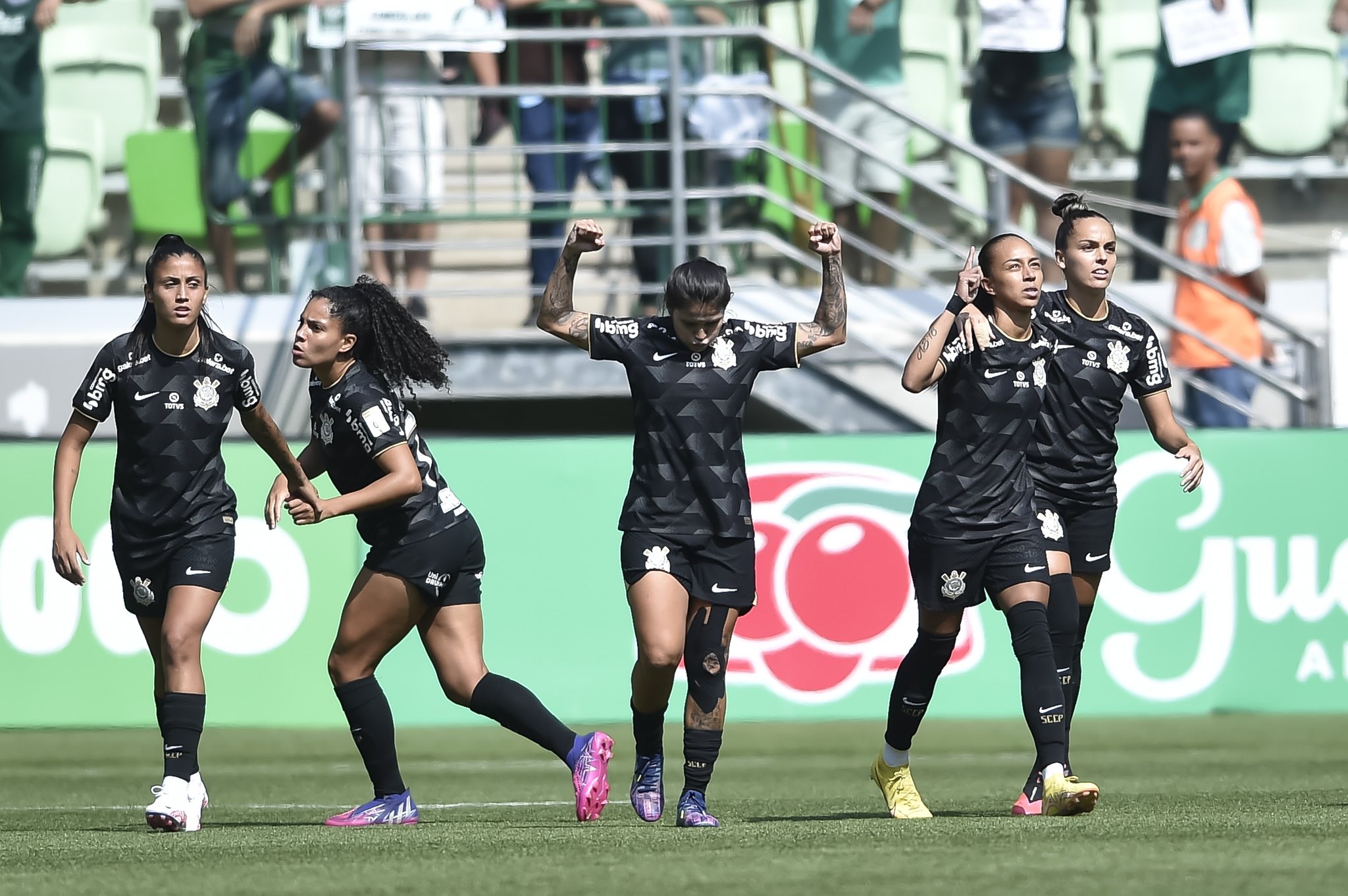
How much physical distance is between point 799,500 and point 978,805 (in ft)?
11.8

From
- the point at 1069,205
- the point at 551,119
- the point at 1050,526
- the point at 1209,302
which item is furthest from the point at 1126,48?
the point at 1050,526

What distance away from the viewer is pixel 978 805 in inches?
295

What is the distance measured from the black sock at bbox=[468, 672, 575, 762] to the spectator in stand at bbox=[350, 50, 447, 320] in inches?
224

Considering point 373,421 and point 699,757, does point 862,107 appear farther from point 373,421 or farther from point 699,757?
point 699,757

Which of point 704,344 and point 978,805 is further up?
point 704,344

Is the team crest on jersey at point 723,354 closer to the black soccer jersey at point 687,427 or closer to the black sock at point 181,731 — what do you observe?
the black soccer jersey at point 687,427

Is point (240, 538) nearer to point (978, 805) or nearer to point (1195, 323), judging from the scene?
point (978, 805)

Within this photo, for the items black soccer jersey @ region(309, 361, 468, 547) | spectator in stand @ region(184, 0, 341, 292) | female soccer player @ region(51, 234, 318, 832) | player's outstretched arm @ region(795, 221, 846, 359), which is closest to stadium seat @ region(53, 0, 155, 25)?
spectator in stand @ region(184, 0, 341, 292)

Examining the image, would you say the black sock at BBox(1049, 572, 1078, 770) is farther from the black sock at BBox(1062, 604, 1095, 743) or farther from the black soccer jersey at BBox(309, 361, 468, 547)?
the black soccer jersey at BBox(309, 361, 468, 547)

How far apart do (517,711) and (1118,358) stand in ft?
8.39

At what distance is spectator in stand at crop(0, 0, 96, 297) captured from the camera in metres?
13.5

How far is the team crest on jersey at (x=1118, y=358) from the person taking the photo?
24.3ft

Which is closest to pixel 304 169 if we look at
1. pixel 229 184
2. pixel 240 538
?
pixel 229 184

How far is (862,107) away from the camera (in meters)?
13.1
